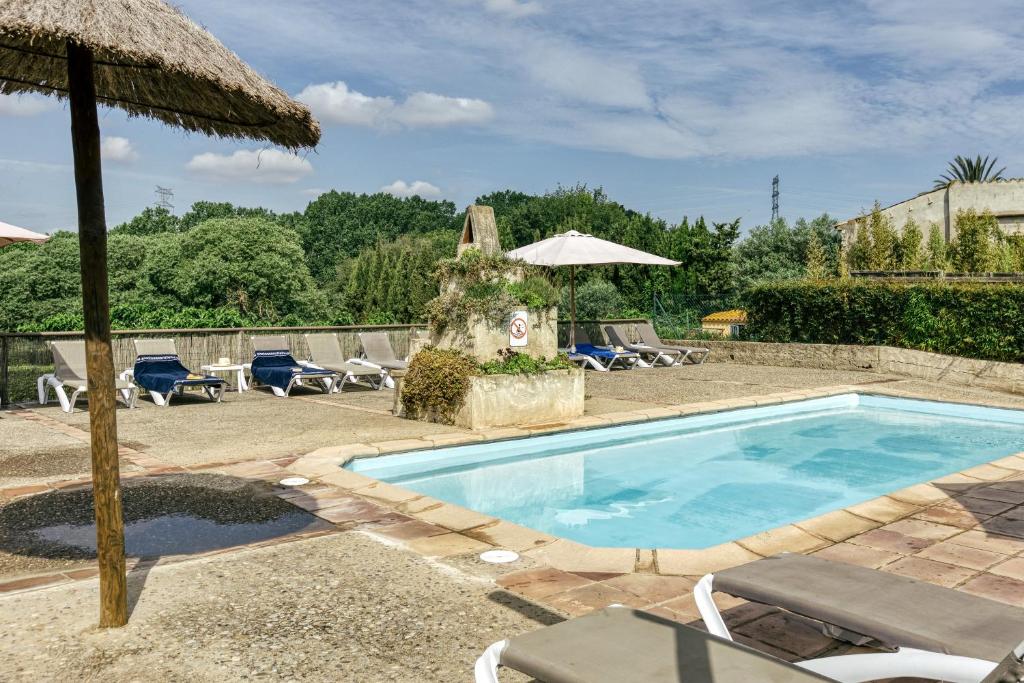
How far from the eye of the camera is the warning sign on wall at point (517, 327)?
9.38m

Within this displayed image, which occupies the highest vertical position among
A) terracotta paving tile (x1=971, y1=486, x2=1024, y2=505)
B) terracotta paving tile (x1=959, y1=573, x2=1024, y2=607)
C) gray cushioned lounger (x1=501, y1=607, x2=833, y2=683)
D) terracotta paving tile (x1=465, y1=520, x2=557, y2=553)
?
gray cushioned lounger (x1=501, y1=607, x2=833, y2=683)

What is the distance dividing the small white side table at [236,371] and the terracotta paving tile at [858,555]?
10.2m

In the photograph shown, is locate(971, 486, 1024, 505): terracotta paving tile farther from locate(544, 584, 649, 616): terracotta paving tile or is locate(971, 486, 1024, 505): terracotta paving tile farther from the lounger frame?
the lounger frame

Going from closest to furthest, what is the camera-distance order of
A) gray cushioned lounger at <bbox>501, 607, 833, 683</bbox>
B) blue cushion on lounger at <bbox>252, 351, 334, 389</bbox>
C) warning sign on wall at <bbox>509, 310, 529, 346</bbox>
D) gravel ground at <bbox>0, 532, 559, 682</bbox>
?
gray cushioned lounger at <bbox>501, 607, 833, 683</bbox>
gravel ground at <bbox>0, 532, 559, 682</bbox>
warning sign on wall at <bbox>509, 310, 529, 346</bbox>
blue cushion on lounger at <bbox>252, 351, 334, 389</bbox>

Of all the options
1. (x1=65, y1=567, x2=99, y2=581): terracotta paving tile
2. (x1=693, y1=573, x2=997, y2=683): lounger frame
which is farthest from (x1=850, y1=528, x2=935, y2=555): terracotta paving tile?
(x1=65, y1=567, x2=99, y2=581): terracotta paving tile

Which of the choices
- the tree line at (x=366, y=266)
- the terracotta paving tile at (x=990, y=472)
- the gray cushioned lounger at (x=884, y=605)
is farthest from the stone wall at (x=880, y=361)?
the gray cushioned lounger at (x=884, y=605)

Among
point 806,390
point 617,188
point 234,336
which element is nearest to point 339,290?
point 617,188

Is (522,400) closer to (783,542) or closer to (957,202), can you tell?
(783,542)

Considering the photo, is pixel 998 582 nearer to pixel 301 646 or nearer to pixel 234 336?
pixel 301 646

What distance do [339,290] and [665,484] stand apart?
5154 cm

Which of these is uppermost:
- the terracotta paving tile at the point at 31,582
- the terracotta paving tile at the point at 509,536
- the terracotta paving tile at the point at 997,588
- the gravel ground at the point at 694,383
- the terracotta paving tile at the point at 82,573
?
the gravel ground at the point at 694,383

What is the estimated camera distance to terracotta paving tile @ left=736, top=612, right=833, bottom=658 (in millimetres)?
3131

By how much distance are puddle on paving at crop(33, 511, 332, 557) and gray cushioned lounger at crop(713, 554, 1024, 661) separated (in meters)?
2.96

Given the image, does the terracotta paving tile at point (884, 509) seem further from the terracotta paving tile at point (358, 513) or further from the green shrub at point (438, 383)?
the green shrub at point (438, 383)
